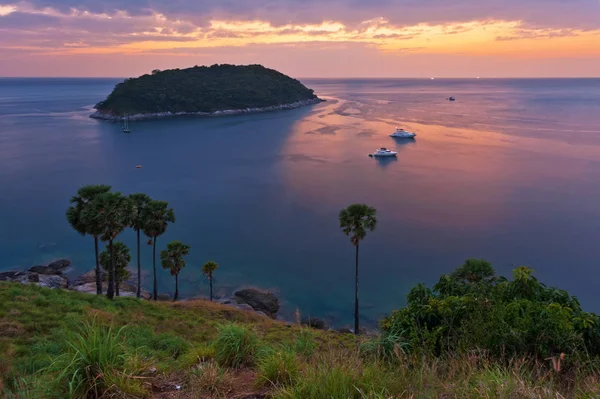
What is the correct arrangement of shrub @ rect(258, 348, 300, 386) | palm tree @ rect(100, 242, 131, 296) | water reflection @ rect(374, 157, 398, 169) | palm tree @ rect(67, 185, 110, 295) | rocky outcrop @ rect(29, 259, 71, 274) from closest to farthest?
shrub @ rect(258, 348, 300, 386), palm tree @ rect(67, 185, 110, 295), palm tree @ rect(100, 242, 131, 296), rocky outcrop @ rect(29, 259, 71, 274), water reflection @ rect(374, 157, 398, 169)

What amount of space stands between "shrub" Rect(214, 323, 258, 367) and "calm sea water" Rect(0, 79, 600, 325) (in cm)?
2501

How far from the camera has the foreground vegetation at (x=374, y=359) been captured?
486cm

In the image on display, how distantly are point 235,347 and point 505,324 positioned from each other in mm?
4880

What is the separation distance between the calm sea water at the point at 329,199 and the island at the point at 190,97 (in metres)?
38.3

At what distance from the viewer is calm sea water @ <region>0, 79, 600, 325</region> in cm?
3828

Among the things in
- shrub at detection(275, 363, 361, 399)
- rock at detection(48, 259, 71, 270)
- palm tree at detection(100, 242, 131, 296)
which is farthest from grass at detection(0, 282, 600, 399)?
rock at detection(48, 259, 71, 270)

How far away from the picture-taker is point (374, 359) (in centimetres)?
657

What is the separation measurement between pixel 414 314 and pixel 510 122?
12413cm

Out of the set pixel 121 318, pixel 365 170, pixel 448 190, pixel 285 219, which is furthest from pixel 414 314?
pixel 365 170

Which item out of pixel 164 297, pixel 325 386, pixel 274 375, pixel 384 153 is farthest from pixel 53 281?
pixel 384 153

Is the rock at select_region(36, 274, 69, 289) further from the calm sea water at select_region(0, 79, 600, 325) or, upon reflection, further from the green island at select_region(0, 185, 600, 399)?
the green island at select_region(0, 185, 600, 399)

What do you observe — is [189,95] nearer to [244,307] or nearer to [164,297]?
[164,297]

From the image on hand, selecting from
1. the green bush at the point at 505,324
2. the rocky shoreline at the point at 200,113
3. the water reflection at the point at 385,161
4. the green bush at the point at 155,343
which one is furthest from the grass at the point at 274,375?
the rocky shoreline at the point at 200,113

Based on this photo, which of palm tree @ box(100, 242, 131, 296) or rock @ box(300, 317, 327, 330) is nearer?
rock @ box(300, 317, 327, 330)
